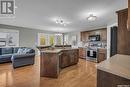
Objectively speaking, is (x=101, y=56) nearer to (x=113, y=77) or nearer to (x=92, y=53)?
(x=92, y=53)

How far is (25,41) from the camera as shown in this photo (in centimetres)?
779

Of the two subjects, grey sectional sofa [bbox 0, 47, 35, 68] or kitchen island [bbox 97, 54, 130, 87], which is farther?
grey sectional sofa [bbox 0, 47, 35, 68]

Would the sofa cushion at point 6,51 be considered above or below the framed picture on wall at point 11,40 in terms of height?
below

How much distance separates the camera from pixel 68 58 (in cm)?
512

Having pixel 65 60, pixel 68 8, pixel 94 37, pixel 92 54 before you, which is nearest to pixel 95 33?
pixel 94 37

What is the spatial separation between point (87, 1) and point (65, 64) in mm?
3042

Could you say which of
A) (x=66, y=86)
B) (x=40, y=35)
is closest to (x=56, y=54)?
(x=66, y=86)

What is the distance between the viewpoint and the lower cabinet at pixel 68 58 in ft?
15.8

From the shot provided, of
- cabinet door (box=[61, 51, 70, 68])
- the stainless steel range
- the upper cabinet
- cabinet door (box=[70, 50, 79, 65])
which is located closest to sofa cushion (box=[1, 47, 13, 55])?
cabinet door (box=[61, 51, 70, 68])

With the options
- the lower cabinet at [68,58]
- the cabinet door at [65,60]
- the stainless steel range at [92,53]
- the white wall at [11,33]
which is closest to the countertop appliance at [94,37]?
the stainless steel range at [92,53]

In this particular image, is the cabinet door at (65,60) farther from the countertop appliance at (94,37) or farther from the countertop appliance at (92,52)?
the countertop appliance at (94,37)

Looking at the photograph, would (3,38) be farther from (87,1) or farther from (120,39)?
(120,39)

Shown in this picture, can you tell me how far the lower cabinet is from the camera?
4812 millimetres

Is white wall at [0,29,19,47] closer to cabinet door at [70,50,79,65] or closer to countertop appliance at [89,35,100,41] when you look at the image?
cabinet door at [70,50,79,65]
